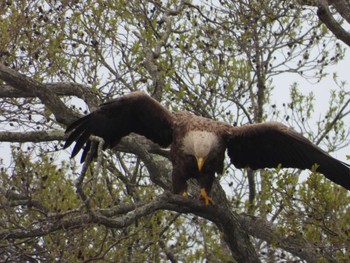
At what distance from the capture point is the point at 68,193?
8.25 m

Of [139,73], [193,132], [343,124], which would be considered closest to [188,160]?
[193,132]

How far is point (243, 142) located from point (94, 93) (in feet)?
4.53

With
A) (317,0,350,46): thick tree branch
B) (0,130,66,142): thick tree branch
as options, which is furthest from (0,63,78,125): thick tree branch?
(317,0,350,46): thick tree branch

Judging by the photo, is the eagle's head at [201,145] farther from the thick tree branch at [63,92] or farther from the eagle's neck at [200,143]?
the thick tree branch at [63,92]

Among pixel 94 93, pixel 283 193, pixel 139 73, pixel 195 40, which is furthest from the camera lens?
pixel 195 40

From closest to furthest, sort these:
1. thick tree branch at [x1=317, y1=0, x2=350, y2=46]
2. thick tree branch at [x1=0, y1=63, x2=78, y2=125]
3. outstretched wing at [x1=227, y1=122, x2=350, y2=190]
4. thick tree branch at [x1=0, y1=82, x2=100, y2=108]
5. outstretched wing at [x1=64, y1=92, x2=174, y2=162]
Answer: thick tree branch at [x1=317, y1=0, x2=350, y2=46]
thick tree branch at [x1=0, y1=63, x2=78, y2=125]
thick tree branch at [x1=0, y1=82, x2=100, y2=108]
outstretched wing at [x1=227, y1=122, x2=350, y2=190]
outstretched wing at [x1=64, y1=92, x2=174, y2=162]

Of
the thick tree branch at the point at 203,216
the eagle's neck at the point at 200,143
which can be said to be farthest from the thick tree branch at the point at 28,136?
the eagle's neck at the point at 200,143

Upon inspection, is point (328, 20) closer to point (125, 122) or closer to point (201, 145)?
point (201, 145)

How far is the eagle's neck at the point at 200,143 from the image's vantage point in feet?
23.4

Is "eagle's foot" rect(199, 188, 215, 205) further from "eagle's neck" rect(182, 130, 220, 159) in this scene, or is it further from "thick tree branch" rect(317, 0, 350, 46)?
"thick tree branch" rect(317, 0, 350, 46)

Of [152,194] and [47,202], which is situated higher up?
[152,194]

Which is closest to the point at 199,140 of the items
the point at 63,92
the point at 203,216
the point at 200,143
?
the point at 200,143

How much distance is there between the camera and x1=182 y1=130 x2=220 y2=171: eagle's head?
7.12m

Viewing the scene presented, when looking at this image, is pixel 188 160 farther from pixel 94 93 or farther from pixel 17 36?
pixel 17 36
